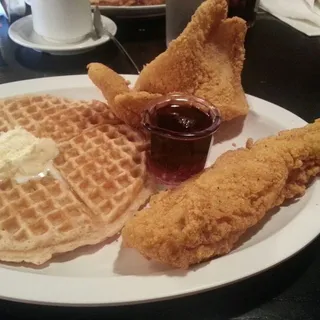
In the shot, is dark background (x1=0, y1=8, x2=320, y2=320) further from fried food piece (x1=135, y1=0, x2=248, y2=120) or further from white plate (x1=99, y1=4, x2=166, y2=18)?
fried food piece (x1=135, y1=0, x2=248, y2=120)

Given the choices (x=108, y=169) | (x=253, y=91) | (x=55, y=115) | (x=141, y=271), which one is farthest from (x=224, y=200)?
(x=253, y=91)

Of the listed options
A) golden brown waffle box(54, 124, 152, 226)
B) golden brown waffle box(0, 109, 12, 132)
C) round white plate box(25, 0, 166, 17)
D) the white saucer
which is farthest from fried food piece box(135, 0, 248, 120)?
round white plate box(25, 0, 166, 17)

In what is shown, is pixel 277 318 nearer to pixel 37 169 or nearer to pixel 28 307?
pixel 28 307

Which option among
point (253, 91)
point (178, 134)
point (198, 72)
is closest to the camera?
point (178, 134)

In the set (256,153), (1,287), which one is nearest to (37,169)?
(1,287)

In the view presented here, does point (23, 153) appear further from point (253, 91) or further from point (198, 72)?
point (253, 91)

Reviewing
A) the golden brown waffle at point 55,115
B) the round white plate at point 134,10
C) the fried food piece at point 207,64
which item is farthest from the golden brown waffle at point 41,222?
the round white plate at point 134,10

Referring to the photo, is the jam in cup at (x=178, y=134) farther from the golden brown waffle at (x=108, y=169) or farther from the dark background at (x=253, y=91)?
the dark background at (x=253, y=91)
